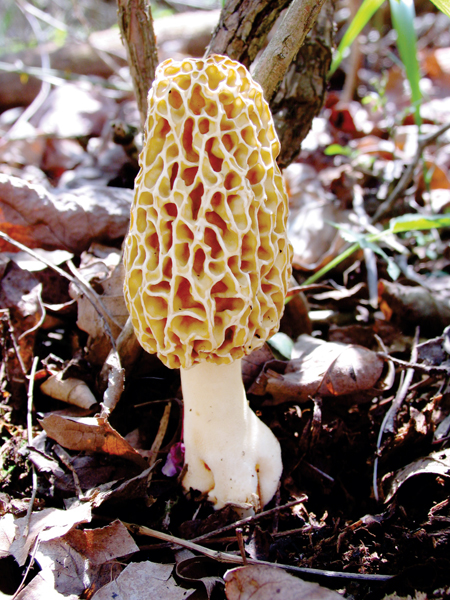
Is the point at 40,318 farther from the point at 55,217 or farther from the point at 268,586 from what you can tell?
the point at 268,586

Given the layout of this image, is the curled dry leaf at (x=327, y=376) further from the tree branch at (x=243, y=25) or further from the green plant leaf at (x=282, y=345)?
the tree branch at (x=243, y=25)

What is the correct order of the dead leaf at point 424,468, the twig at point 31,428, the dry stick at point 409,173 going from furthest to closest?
the dry stick at point 409,173 < the dead leaf at point 424,468 < the twig at point 31,428

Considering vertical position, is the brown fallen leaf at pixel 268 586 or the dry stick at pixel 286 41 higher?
the dry stick at pixel 286 41

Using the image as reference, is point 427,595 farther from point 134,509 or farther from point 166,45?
point 166,45

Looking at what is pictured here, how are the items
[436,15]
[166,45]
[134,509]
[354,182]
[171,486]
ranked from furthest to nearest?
[436,15], [166,45], [354,182], [171,486], [134,509]

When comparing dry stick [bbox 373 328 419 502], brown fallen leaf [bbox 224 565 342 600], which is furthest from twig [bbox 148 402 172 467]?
dry stick [bbox 373 328 419 502]

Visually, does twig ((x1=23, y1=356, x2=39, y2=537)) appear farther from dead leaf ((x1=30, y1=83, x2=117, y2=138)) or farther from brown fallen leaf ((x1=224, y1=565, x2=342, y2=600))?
dead leaf ((x1=30, y1=83, x2=117, y2=138))

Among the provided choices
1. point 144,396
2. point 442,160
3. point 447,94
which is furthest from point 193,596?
point 447,94

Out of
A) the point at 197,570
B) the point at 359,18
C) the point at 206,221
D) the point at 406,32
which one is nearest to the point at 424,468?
the point at 197,570

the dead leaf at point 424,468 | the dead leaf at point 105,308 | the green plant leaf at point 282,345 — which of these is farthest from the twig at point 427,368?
the dead leaf at point 105,308
